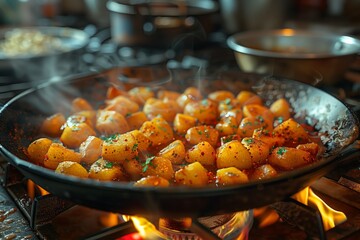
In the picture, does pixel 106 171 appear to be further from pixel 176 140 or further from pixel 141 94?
pixel 141 94

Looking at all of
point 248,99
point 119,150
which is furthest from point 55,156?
point 248,99

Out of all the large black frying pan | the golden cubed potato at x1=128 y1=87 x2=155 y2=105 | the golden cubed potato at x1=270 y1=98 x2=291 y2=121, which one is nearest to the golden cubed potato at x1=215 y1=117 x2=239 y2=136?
the golden cubed potato at x1=270 y1=98 x2=291 y2=121

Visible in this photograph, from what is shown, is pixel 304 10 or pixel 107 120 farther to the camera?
pixel 304 10

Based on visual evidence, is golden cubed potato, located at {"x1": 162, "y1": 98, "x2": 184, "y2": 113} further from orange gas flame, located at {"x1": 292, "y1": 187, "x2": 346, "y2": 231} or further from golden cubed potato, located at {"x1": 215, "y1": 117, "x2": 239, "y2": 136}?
orange gas flame, located at {"x1": 292, "y1": 187, "x2": 346, "y2": 231}

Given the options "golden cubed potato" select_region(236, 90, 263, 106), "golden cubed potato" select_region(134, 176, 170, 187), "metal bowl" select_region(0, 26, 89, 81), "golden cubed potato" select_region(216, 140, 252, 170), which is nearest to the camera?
"golden cubed potato" select_region(134, 176, 170, 187)

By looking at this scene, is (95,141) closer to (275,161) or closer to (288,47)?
(275,161)

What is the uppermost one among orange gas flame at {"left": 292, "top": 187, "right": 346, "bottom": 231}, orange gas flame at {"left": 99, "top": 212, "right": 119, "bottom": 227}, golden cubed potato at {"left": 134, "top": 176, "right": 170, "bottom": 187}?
golden cubed potato at {"left": 134, "top": 176, "right": 170, "bottom": 187}

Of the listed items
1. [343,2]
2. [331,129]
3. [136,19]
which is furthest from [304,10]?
[331,129]
